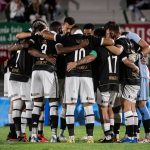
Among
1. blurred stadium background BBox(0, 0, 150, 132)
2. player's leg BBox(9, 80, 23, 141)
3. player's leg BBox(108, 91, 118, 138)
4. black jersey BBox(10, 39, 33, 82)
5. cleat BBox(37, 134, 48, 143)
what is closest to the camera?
player's leg BBox(108, 91, 118, 138)

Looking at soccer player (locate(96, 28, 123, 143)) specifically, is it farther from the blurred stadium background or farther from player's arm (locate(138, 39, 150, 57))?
the blurred stadium background

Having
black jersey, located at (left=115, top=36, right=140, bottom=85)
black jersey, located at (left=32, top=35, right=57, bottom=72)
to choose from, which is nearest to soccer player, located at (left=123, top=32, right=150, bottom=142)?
black jersey, located at (left=115, top=36, right=140, bottom=85)

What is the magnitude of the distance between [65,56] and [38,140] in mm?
1695

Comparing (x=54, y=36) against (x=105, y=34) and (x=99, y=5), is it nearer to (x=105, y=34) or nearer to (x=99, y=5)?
(x=105, y=34)

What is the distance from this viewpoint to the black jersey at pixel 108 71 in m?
13.4

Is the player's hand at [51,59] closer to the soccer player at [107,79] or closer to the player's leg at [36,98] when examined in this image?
the player's leg at [36,98]

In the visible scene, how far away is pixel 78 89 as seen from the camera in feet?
43.4

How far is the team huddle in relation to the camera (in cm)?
1322

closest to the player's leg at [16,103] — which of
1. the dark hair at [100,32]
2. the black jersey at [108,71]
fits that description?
the black jersey at [108,71]

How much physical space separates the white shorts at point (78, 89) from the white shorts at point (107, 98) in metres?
0.30

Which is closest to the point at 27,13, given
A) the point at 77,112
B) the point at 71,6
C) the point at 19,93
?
the point at 71,6

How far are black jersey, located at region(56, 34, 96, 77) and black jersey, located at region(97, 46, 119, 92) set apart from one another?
304 millimetres

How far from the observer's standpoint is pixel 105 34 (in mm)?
13852

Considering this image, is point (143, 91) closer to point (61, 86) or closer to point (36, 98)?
point (61, 86)
